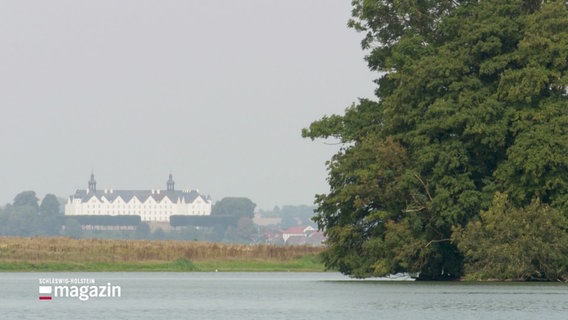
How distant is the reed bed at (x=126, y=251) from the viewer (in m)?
88.0

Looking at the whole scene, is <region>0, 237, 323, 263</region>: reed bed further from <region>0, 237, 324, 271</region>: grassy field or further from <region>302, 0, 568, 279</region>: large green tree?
<region>302, 0, 568, 279</region>: large green tree

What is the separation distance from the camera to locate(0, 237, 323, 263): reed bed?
3465 inches

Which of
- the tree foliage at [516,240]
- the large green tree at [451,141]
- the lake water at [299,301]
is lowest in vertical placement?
the lake water at [299,301]

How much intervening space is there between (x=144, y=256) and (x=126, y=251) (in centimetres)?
120

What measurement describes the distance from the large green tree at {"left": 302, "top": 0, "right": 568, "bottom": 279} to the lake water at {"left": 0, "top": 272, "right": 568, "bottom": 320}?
2.36 m

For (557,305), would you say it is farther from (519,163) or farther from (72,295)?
(72,295)

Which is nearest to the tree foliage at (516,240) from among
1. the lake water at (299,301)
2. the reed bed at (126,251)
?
the lake water at (299,301)

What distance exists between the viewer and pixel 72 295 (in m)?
55.0

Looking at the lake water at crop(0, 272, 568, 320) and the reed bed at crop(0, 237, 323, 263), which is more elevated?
the reed bed at crop(0, 237, 323, 263)

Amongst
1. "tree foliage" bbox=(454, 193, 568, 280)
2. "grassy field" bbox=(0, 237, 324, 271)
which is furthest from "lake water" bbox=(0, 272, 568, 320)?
"grassy field" bbox=(0, 237, 324, 271)

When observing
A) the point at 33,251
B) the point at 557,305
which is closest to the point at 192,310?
the point at 557,305

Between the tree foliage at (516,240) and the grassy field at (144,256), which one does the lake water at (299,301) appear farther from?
the grassy field at (144,256)

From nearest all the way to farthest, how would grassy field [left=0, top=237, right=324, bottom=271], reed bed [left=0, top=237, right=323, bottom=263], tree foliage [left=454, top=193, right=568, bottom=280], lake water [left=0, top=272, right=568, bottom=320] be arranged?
lake water [left=0, top=272, right=568, bottom=320], tree foliage [left=454, top=193, right=568, bottom=280], grassy field [left=0, top=237, right=324, bottom=271], reed bed [left=0, top=237, right=323, bottom=263]

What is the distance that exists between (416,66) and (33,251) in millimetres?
34354
